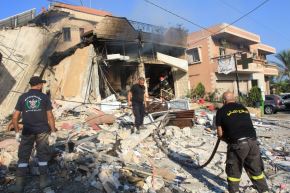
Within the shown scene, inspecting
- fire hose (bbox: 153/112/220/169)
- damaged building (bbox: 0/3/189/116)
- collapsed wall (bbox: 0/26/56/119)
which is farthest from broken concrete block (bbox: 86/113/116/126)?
collapsed wall (bbox: 0/26/56/119)

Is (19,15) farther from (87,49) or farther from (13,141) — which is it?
(13,141)

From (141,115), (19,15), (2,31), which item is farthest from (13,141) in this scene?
(19,15)

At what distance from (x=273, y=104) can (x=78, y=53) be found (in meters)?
13.4

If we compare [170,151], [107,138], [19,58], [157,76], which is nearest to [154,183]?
[170,151]

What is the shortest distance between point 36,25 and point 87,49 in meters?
3.28

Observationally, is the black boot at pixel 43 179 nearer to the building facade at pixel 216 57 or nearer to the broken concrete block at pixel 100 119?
the broken concrete block at pixel 100 119

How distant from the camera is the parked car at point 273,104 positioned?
72.1ft

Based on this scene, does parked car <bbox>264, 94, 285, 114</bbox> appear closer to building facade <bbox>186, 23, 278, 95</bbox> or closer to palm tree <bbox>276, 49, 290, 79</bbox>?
building facade <bbox>186, 23, 278, 95</bbox>

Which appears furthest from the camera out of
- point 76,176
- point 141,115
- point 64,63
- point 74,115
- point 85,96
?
point 64,63

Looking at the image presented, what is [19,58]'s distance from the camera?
1550 centimetres

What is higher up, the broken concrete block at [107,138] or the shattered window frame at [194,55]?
the shattered window frame at [194,55]

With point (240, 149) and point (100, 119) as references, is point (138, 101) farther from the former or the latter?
point (240, 149)

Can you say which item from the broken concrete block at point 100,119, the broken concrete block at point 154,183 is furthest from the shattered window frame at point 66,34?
the broken concrete block at point 154,183

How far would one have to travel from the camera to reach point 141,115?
9773 mm
